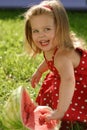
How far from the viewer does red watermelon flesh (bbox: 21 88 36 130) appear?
310 cm

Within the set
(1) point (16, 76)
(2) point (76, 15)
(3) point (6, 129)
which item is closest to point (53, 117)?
(3) point (6, 129)

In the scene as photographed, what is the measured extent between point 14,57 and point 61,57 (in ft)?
6.86

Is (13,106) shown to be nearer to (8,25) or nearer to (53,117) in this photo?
(53,117)

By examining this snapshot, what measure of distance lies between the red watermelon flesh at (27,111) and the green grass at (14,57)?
300 mm

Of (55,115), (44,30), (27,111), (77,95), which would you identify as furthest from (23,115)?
(44,30)

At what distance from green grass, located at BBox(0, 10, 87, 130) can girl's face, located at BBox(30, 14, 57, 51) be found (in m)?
0.45

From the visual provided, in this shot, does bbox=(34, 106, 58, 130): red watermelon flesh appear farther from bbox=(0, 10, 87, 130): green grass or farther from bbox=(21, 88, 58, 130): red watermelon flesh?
bbox=(0, 10, 87, 130): green grass

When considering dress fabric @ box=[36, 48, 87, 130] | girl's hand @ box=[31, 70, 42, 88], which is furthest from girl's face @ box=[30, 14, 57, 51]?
girl's hand @ box=[31, 70, 42, 88]

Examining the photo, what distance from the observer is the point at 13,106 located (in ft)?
10.3

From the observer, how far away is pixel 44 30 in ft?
10.1

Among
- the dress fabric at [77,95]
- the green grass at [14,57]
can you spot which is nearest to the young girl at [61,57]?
the dress fabric at [77,95]

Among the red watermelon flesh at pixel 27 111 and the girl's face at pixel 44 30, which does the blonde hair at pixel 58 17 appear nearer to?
the girl's face at pixel 44 30

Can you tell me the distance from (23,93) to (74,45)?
0.47m

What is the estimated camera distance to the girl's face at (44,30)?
306cm
